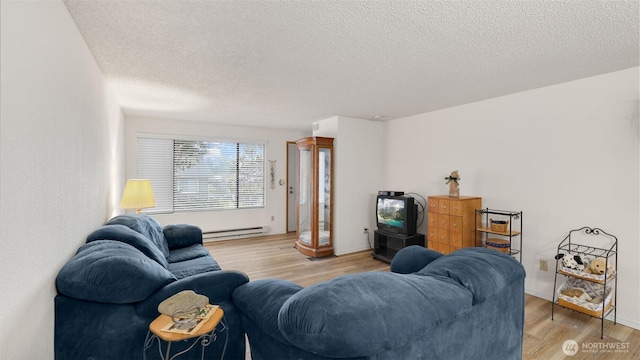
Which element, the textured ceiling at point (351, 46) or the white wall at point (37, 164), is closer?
the white wall at point (37, 164)

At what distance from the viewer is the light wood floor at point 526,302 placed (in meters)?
2.37

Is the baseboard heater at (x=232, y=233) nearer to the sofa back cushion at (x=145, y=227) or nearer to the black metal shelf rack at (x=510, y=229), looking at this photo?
the sofa back cushion at (x=145, y=227)

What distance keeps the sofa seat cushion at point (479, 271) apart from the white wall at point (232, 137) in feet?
16.8

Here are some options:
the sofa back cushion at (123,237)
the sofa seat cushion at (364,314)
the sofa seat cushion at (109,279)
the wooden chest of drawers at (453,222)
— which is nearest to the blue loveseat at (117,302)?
the sofa seat cushion at (109,279)

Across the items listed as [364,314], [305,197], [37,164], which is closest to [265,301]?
[364,314]

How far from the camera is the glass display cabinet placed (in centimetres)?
491

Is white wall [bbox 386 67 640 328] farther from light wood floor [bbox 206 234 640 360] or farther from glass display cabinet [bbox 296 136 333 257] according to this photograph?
glass display cabinet [bbox 296 136 333 257]

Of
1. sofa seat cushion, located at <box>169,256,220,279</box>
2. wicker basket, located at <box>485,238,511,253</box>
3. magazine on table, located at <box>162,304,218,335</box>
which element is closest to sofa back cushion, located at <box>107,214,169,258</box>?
sofa seat cushion, located at <box>169,256,220,279</box>

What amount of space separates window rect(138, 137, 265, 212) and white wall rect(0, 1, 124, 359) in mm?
3416

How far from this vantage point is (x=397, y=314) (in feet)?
3.41

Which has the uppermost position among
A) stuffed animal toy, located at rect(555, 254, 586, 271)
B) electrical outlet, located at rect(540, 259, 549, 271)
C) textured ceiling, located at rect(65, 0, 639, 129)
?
textured ceiling, located at rect(65, 0, 639, 129)

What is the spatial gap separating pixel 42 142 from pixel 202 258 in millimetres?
2074

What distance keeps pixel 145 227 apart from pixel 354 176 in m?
3.27

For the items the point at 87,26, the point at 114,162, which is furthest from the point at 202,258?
the point at 87,26
